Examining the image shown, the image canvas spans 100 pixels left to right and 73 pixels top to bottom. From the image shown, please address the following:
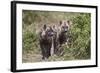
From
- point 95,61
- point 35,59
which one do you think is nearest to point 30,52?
point 35,59

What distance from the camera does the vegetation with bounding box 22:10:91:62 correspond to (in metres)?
1.68

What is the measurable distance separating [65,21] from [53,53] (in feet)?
0.88

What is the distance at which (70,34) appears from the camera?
71.6 inches

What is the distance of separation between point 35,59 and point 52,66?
0.48 ft

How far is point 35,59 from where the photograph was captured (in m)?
1.71

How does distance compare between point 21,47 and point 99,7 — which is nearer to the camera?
point 21,47

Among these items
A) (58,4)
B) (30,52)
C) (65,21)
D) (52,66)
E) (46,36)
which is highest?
(58,4)

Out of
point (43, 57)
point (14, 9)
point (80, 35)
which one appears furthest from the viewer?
point (80, 35)

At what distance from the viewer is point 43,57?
174 centimetres

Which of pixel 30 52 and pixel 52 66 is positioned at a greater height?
pixel 30 52

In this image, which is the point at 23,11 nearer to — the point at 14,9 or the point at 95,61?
the point at 14,9

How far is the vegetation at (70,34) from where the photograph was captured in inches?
66.3

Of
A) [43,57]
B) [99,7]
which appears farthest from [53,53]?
[99,7]

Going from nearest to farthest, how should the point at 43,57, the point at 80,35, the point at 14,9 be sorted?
the point at 14,9 < the point at 43,57 < the point at 80,35
